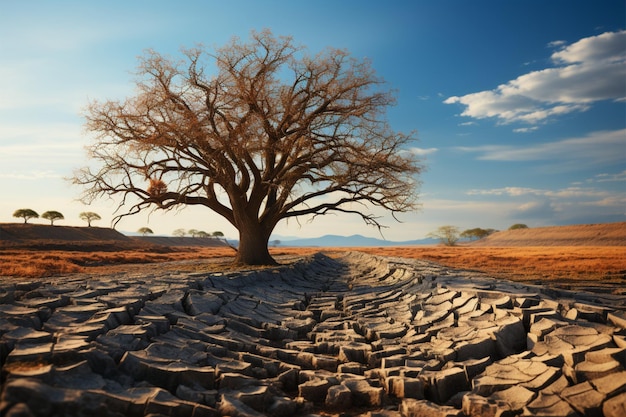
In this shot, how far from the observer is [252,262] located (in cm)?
1844

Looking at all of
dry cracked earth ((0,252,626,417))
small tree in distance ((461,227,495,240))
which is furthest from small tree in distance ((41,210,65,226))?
small tree in distance ((461,227,495,240))

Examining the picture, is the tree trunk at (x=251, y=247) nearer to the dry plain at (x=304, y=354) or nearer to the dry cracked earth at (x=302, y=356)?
the dry plain at (x=304, y=354)

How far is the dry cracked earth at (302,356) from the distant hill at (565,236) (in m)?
60.7

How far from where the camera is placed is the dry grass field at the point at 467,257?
51.9ft

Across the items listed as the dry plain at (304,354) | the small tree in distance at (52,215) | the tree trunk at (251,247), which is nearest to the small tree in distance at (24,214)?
the small tree in distance at (52,215)

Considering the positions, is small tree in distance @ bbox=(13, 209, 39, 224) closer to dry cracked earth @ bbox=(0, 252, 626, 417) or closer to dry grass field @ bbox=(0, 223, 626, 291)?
dry grass field @ bbox=(0, 223, 626, 291)

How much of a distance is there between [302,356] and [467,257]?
25718 mm

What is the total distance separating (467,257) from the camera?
95.9 feet

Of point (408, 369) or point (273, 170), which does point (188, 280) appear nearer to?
point (408, 369)

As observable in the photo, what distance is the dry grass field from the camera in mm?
15812

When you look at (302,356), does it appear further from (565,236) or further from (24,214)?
A: (565,236)

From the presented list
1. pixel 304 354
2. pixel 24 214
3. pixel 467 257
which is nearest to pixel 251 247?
pixel 304 354

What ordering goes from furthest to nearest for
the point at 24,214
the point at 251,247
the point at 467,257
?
the point at 24,214
the point at 467,257
the point at 251,247

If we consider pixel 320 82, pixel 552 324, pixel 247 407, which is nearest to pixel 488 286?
pixel 552 324
